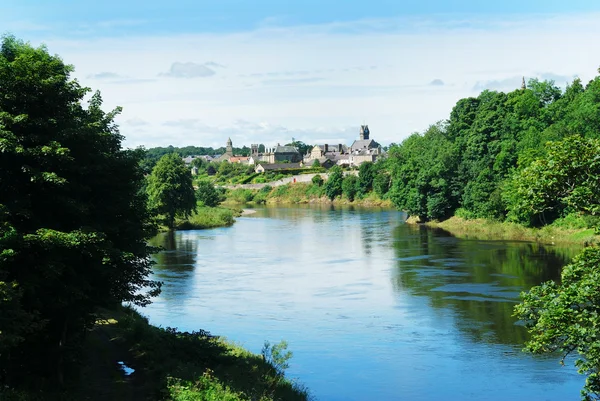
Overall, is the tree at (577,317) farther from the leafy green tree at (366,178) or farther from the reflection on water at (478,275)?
the leafy green tree at (366,178)

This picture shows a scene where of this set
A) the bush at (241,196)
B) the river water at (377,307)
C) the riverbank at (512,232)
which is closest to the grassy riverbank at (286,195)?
the bush at (241,196)

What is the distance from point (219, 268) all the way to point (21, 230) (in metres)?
30.6

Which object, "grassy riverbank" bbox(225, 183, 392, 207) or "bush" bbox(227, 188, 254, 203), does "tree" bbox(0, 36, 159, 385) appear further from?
"bush" bbox(227, 188, 254, 203)

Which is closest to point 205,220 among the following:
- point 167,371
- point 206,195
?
point 206,195

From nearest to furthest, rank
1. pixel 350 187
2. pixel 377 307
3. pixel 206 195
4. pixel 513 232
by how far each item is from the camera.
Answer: pixel 377 307
pixel 513 232
pixel 206 195
pixel 350 187

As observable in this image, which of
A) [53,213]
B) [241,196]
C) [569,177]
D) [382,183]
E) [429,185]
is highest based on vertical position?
[382,183]

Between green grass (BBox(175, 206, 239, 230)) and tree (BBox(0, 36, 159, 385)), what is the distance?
2206 inches

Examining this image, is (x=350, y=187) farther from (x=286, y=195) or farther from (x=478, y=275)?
(x=478, y=275)

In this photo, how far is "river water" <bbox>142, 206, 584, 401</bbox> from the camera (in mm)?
25250

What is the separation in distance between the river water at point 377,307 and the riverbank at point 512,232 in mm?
3125

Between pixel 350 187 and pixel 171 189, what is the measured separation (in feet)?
163

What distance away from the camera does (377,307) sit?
3688 cm

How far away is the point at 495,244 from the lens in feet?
193

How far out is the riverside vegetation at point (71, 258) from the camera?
60.8 feet
